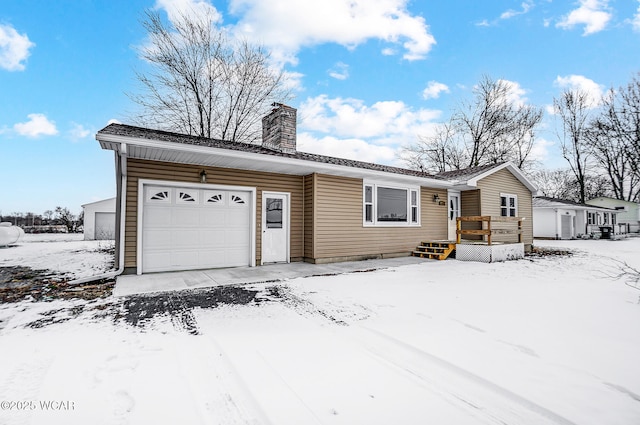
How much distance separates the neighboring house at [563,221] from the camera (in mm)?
19562

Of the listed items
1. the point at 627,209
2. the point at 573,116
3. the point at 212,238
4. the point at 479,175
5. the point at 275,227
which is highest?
the point at 573,116

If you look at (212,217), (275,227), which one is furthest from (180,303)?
(275,227)

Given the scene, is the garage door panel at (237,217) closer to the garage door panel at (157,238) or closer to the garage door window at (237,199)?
the garage door window at (237,199)

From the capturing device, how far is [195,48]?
1470 cm

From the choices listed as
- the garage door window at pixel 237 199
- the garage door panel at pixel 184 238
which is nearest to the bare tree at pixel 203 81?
the garage door window at pixel 237 199

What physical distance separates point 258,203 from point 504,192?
1017 centimetres

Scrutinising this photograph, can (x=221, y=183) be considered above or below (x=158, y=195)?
above

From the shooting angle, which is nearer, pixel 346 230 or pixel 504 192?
pixel 346 230

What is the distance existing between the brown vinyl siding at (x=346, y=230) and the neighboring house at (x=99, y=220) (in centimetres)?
1656

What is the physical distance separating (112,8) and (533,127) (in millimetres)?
23869

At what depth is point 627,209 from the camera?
1158 inches

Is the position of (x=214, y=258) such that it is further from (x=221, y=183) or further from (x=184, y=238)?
(x=221, y=183)

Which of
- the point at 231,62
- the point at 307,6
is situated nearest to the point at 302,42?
the point at 307,6

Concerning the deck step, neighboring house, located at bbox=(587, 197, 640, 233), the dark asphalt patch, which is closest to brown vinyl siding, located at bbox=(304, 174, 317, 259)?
the dark asphalt patch
